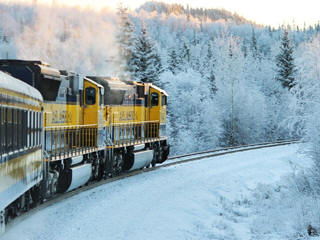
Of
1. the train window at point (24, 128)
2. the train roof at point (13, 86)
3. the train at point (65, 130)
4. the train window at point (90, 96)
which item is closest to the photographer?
the train roof at point (13, 86)

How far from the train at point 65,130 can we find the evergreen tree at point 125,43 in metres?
19.4

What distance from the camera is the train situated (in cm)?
864

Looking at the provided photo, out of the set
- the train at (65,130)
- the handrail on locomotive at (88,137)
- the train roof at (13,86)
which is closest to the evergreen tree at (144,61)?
the train at (65,130)

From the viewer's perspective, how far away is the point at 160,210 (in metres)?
12.1

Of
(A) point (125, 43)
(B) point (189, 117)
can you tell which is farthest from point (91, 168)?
(B) point (189, 117)

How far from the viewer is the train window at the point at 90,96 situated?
54.7 ft

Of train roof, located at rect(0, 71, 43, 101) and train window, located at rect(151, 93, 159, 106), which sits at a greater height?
train window, located at rect(151, 93, 159, 106)

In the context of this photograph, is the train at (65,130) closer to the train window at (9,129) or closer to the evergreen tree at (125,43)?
the train window at (9,129)

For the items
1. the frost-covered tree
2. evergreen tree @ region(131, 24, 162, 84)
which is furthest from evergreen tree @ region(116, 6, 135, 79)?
the frost-covered tree

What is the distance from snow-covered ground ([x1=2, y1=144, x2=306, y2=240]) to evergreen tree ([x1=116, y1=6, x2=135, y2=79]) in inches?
889

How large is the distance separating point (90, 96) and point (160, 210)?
243 inches

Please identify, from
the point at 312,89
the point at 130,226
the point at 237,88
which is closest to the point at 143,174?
the point at 312,89

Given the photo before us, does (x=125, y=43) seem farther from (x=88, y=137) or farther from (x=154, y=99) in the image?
(x=88, y=137)

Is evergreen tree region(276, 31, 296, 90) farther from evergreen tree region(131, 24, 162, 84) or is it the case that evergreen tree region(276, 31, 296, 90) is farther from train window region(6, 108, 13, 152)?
train window region(6, 108, 13, 152)
